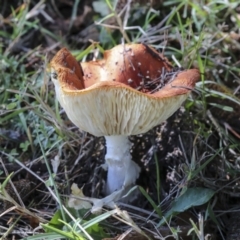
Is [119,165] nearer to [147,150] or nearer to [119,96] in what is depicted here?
[147,150]

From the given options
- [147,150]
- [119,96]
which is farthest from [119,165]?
[119,96]

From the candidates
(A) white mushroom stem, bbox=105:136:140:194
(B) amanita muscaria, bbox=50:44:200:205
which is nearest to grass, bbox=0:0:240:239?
(A) white mushroom stem, bbox=105:136:140:194

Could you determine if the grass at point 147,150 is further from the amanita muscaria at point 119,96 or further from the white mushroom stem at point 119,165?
the amanita muscaria at point 119,96

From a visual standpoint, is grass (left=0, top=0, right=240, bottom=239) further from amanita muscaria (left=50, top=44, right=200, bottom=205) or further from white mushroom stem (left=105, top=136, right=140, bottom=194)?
amanita muscaria (left=50, top=44, right=200, bottom=205)

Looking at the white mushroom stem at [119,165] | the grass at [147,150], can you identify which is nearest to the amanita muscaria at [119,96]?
the white mushroom stem at [119,165]

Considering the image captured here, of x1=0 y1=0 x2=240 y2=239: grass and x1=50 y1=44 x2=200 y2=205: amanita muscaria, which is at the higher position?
x1=50 y1=44 x2=200 y2=205: amanita muscaria

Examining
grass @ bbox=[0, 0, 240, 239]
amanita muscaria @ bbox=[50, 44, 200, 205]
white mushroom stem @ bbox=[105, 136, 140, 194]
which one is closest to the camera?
amanita muscaria @ bbox=[50, 44, 200, 205]

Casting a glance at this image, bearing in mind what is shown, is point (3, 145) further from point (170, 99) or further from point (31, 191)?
point (170, 99)
